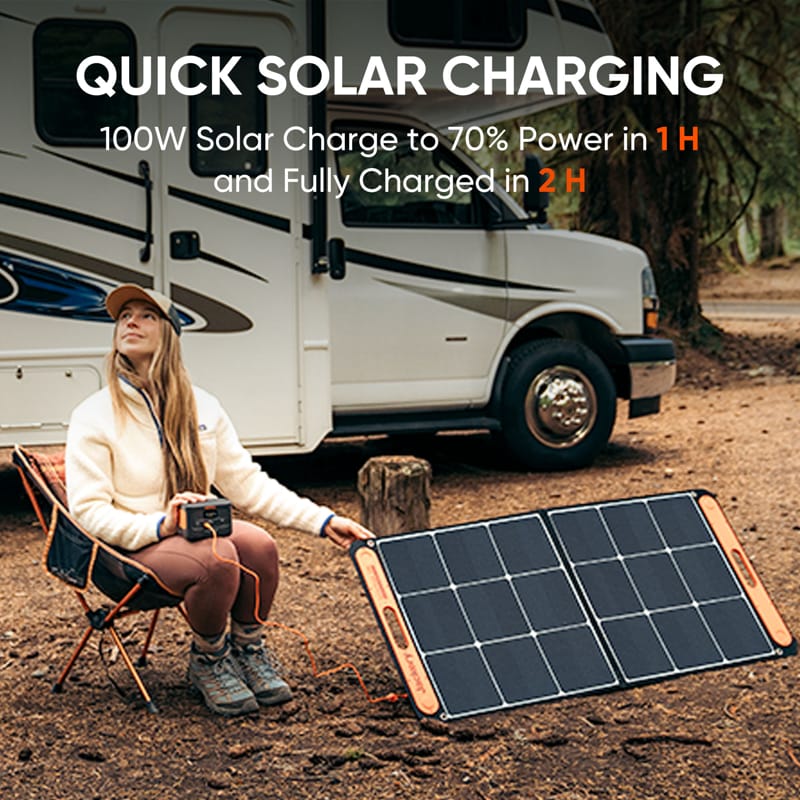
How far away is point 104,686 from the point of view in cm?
473

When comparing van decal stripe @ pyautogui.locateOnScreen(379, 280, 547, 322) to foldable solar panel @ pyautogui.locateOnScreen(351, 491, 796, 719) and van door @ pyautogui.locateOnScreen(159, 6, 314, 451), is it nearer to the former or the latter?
van door @ pyautogui.locateOnScreen(159, 6, 314, 451)

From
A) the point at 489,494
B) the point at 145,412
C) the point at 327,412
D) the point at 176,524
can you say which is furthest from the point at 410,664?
the point at 489,494

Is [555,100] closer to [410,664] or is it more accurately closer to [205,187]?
[205,187]

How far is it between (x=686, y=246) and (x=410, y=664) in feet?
34.7

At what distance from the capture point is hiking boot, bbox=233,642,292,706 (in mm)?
4465

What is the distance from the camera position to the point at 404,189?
8281mm

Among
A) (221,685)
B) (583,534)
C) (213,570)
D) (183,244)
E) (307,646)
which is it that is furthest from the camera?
(183,244)

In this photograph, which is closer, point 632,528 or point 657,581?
point 657,581

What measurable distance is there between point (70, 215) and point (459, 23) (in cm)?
240

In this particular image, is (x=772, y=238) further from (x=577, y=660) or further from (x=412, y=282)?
(x=577, y=660)

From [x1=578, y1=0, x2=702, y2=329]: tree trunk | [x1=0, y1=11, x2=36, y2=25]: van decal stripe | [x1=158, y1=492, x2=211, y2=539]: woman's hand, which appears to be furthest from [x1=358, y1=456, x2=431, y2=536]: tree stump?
[x1=578, y1=0, x2=702, y2=329]: tree trunk

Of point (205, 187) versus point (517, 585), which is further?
point (205, 187)

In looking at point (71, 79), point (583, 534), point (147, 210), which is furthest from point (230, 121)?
point (583, 534)

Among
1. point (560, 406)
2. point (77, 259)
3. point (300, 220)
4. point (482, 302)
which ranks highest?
point (300, 220)
